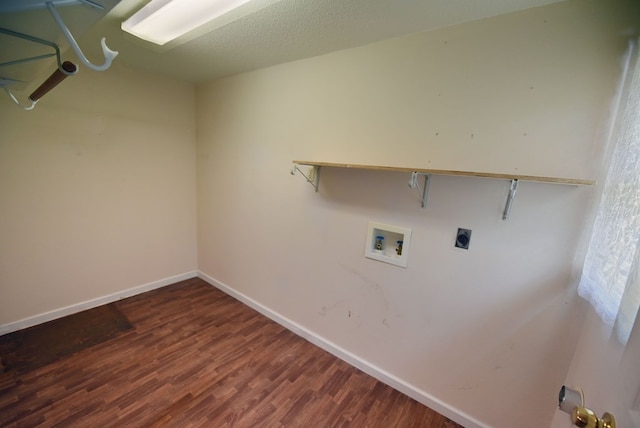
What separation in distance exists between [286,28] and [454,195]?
146 centimetres

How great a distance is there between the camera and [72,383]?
1.69m

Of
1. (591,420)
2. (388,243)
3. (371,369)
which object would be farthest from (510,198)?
(371,369)

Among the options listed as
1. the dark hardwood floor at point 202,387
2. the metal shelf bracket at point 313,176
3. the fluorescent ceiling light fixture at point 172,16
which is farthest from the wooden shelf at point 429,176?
the dark hardwood floor at point 202,387

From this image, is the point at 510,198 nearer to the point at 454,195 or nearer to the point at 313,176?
the point at 454,195

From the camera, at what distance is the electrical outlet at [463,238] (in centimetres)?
149

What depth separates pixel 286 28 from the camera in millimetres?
1591

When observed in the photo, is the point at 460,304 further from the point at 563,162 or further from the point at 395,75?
the point at 395,75

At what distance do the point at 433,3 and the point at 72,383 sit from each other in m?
3.12

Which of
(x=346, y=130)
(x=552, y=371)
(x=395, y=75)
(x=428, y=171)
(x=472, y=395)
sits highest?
(x=395, y=75)

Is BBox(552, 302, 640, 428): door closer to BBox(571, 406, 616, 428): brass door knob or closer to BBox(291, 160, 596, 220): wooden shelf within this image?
BBox(571, 406, 616, 428): brass door knob

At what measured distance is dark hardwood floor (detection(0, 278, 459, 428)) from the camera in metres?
1.52

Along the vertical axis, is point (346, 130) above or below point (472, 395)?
above

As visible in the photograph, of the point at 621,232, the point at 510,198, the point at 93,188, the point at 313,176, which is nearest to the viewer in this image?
the point at 621,232

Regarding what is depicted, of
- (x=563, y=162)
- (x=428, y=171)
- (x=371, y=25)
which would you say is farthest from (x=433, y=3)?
(x=563, y=162)
